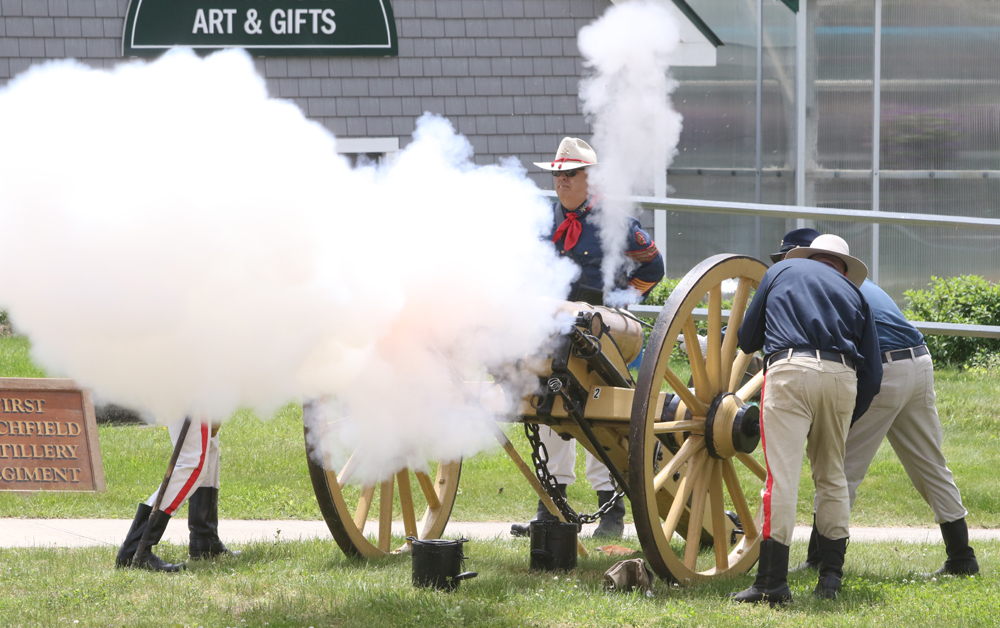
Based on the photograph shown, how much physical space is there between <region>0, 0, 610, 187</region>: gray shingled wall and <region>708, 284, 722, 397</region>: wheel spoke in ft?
21.9

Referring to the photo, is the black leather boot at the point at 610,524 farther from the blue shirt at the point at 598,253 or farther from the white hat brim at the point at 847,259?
the white hat brim at the point at 847,259

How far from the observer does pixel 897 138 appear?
39.6ft

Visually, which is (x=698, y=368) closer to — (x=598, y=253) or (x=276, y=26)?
(x=598, y=253)

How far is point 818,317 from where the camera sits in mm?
4453

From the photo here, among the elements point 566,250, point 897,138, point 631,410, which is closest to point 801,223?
point 897,138

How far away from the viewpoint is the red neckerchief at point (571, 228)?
5.45m

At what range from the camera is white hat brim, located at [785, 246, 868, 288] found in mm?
4793

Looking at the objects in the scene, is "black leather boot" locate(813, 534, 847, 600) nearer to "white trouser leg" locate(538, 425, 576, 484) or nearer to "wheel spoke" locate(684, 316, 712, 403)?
"wheel spoke" locate(684, 316, 712, 403)

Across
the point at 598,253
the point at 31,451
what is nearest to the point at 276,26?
the point at 31,451

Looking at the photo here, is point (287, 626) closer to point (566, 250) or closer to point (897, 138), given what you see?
point (566, 250)

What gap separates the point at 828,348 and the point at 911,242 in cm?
824

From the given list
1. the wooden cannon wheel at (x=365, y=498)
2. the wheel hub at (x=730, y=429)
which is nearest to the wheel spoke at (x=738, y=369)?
the wheel hub at (x=730, y=429)

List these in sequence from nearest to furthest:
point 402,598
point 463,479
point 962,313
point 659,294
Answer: point 402,598 < point 463,479 < point 962,313 < point 659,294

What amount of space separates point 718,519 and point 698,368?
69 cm
